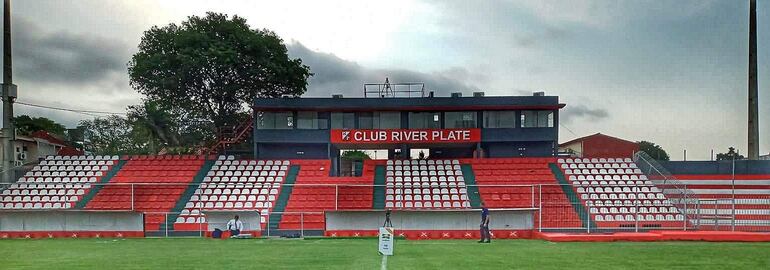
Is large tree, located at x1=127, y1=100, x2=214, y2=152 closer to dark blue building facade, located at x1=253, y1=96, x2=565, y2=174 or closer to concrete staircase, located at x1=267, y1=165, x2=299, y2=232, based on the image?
dark blue building facade, located at x1=253, y1=96, x2=565, y2=174

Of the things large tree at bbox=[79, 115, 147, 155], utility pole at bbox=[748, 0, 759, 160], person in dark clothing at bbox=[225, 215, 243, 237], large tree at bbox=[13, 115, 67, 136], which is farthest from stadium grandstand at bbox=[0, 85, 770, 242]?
large tree at bbox=[13, 115, 67, 136]

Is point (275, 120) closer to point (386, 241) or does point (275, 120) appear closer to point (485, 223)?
point (485, 223)

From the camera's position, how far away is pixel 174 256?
55.4ft

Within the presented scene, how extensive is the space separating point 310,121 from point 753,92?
94.4ft

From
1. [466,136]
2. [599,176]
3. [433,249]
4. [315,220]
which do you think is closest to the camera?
[433,249]

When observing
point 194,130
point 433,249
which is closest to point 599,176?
point 433,249

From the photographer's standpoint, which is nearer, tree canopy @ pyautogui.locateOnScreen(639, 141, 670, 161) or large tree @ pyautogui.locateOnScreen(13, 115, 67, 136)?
large tree @ pyautogui.locateOnScreen(13, 115, 67, 136)

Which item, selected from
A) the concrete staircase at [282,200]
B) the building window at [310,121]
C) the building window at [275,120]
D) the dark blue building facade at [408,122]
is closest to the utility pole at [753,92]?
the dark blue building facade at [408,122]

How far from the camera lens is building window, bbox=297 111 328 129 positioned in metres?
40.2

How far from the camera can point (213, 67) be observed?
4609 centimetres

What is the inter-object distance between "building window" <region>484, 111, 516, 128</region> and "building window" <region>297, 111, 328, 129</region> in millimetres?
10961

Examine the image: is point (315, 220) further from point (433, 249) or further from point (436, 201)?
point (433, 249)

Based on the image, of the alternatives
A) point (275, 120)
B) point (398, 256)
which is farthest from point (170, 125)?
point (398, 256)

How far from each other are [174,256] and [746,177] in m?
33.6
